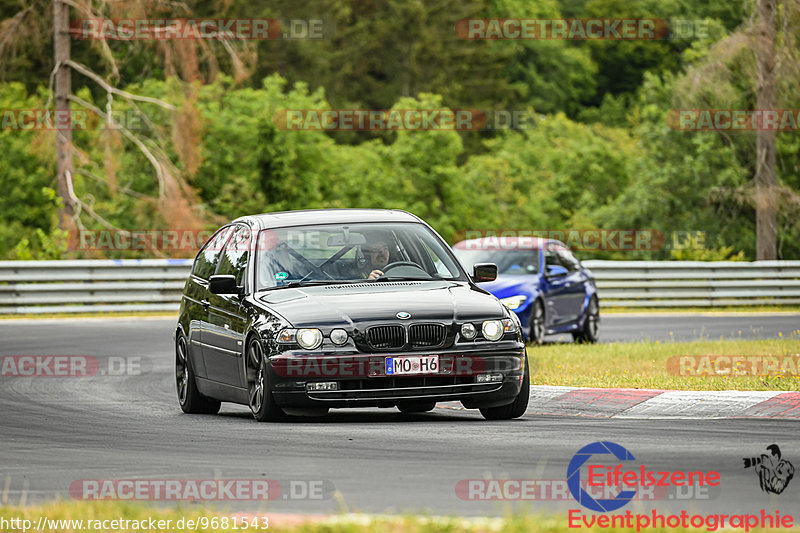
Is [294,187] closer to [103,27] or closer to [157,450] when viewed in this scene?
[103,27]

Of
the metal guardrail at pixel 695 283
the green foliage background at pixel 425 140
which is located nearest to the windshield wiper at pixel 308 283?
the metal guardrail at pixel 695 283

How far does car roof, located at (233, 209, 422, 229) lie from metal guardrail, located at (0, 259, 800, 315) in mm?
16216

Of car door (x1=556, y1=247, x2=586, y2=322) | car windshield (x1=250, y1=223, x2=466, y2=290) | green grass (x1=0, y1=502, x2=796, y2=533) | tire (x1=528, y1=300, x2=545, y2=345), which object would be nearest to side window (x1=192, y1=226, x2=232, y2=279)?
car windshield (x1=250, y1=223, x2=466, y2=290)

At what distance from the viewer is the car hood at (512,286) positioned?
66.2ft

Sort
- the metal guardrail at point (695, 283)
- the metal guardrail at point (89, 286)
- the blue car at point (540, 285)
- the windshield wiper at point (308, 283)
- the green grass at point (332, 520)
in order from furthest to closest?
1. the metal guardrail at point (695, 283)
2. the metal guardrail at point (89, 286)
3. the blue car at point (540, 285)
4. the windshield wiper at point (308, 283)
5. the green grass at point (332, 520)

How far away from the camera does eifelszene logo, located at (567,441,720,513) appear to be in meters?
7.25

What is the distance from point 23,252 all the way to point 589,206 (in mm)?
30344

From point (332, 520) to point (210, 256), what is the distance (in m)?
7.19

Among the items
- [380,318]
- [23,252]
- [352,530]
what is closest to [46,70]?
[23,252]

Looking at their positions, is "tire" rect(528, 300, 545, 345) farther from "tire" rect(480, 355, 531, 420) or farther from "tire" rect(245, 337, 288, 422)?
"tire" rect(245, 337, 288, 422)

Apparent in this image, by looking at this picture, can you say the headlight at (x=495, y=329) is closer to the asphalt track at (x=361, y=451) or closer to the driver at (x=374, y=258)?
the asphalt track at (x=361, y=451)

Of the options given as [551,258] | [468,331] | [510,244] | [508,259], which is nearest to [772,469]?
[468,331]

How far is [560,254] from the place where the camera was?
72.0 feet

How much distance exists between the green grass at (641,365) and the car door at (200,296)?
3174 mm
